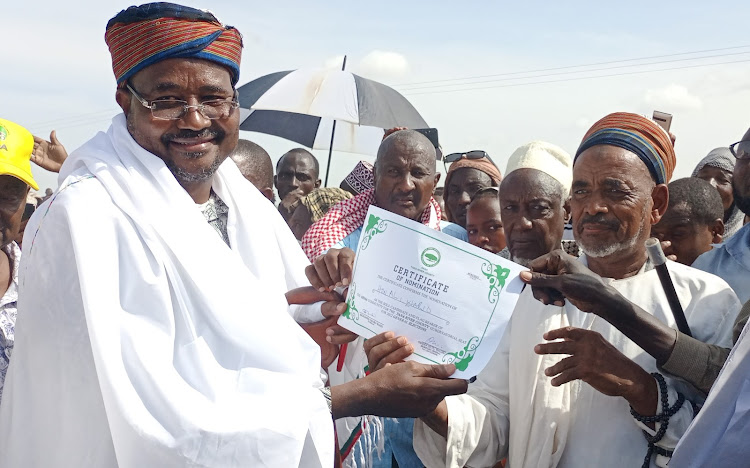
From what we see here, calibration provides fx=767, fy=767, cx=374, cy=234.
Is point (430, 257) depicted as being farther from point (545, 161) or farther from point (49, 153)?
point (49, 153)

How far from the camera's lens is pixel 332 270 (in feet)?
10.5

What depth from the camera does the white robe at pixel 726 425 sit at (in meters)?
1.94

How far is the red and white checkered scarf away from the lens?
4.97 meters

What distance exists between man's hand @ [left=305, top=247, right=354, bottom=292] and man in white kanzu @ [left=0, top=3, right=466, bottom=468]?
0.32 metres

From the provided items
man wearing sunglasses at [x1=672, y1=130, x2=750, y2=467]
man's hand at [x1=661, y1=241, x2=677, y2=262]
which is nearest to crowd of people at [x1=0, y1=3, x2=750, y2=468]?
man wearing sunglasses at [x1=672, y1=130, x2=750, y2=467]

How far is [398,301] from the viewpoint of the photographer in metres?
2.99

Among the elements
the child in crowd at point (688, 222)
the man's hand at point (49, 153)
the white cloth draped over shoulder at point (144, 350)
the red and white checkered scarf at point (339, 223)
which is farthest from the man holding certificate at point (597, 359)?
the man's hand at point (49, 153)

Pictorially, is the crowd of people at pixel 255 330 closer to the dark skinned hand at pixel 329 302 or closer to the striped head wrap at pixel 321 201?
the dark skinned hand at pixel 329 302

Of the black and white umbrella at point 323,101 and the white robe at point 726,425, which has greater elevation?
the black and white umbrella at point 323,101

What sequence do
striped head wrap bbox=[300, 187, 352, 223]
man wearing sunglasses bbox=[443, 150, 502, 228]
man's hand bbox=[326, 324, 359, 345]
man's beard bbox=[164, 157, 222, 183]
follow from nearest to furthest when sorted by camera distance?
man's beard bbox=[164, 157, 222, 183], man's hand bbox=[326, 324, 359, 345], man wearing sunglasses bbox=[443, 150, 502, 228], striped head wrap bbox=[300, 187, 352, 223]

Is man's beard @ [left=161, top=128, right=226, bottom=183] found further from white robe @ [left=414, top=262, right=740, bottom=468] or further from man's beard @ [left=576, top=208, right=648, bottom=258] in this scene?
man's beard @ [left=576, top=208, right=648, bottom=258]

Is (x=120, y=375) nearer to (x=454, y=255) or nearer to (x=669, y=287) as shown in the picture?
(x=454, y=255)

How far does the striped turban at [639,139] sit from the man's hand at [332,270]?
129cm

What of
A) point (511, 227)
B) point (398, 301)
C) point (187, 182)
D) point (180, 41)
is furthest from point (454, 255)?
point (511, 227)
